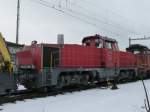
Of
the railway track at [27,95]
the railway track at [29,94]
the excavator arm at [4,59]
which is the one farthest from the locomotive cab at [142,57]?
the excavator arm at [4,59]

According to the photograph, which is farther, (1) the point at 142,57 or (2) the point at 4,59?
(1) the point at 142,57

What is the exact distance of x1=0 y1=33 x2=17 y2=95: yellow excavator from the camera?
1103cm

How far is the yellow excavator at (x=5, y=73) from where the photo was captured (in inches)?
434

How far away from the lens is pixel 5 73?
11.2 m

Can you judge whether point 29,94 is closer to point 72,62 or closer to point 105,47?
point 72,62

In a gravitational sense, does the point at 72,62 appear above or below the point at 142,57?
below

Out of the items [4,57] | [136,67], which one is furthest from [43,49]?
[136,67]

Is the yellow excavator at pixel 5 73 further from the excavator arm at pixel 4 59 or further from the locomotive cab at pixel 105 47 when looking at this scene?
the locomotive cab at pixel 105 47

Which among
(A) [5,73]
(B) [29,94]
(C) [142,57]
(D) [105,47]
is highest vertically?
(D) [105,47]

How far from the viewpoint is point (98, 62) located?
19.1 meters

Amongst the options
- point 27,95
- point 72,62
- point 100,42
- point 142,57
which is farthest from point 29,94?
point 142,57

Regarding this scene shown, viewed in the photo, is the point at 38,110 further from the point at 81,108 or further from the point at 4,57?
the point at 4,57

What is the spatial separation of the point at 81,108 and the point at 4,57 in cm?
386

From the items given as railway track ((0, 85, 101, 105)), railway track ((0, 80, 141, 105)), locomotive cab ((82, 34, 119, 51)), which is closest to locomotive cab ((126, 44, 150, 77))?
locomotive cab ((82, 34, 119, 51))
